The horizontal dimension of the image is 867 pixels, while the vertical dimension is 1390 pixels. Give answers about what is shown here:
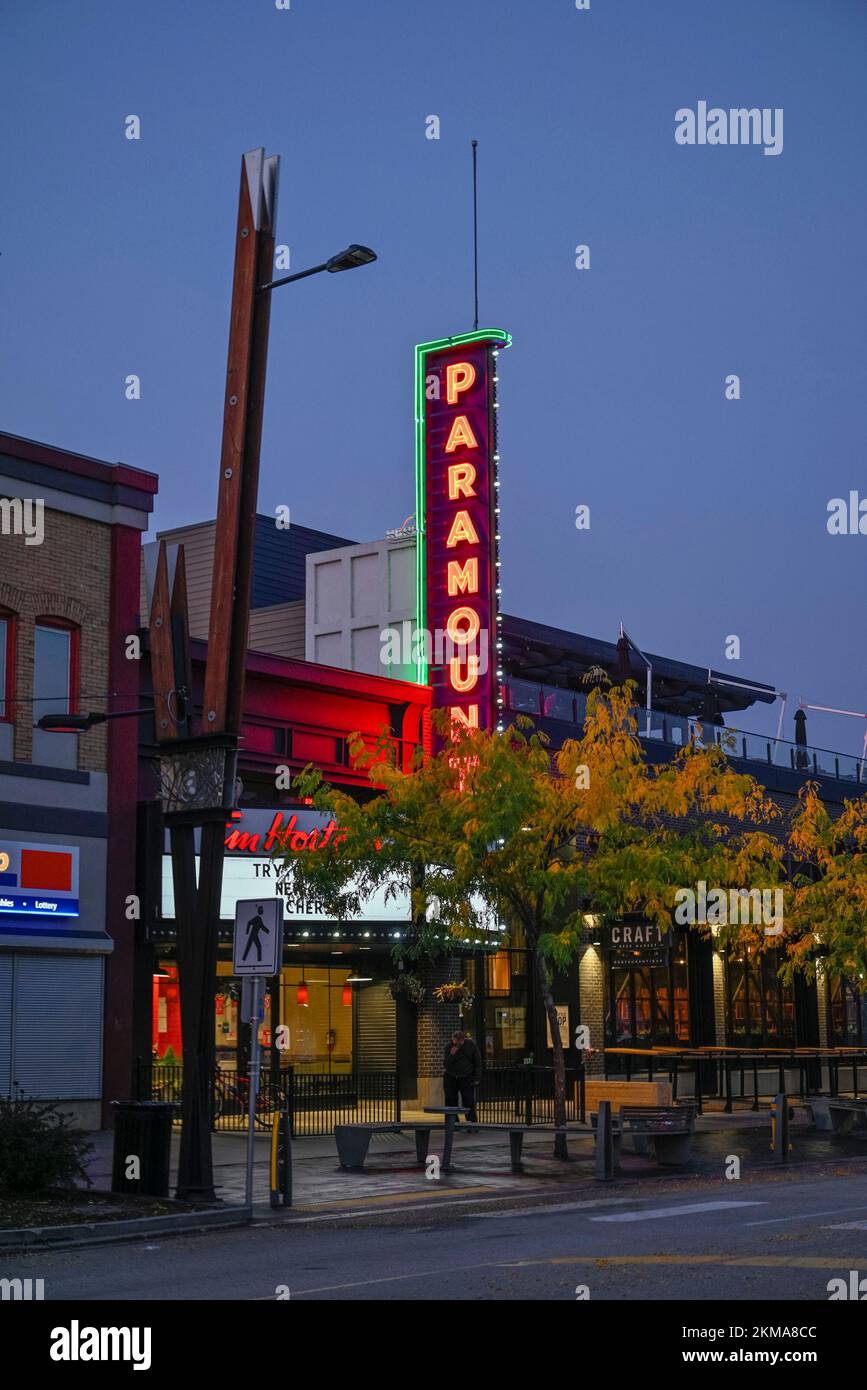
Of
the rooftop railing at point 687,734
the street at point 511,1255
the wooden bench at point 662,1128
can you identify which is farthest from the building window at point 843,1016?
the street at point 511,1255

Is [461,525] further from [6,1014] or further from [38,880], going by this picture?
[6,1014]

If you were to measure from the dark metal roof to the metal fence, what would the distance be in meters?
18.6

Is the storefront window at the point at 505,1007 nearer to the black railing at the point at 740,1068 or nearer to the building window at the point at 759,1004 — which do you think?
the black railing at the point at 740,1068

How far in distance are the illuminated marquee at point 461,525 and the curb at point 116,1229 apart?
16.7m

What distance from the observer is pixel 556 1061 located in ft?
81.2

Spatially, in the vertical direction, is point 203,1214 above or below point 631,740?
below

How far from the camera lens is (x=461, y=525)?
33344 mm

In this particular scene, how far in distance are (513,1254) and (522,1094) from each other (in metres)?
17.8

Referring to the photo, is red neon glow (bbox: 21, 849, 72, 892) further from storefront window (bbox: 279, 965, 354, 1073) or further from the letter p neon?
the letter p neon

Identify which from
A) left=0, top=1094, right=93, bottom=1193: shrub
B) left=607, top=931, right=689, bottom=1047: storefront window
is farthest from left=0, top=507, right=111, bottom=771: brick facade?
left=607, top=931, right=689, bottom=1047: storefront window

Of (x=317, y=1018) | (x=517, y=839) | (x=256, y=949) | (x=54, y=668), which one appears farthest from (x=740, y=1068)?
(x=256, y=949)

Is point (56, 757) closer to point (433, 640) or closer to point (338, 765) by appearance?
point (338, 765)

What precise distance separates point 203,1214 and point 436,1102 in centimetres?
1678
